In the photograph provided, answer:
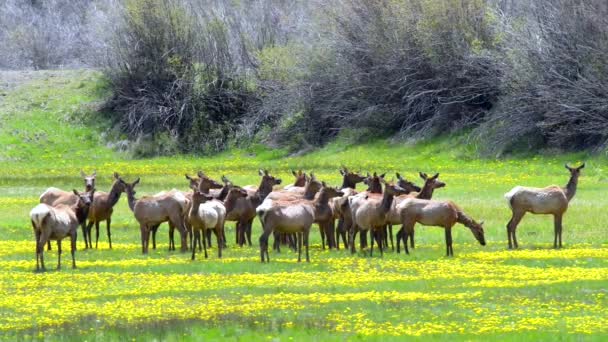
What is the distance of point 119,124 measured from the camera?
75.9 metres

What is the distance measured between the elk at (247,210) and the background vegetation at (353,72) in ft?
87.8

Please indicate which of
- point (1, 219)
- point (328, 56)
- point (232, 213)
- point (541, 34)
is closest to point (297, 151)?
point (328, 56)

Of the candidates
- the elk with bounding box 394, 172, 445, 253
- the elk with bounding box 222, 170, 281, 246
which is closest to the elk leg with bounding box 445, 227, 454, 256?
the elk with bounding box 394, 172, 445, 253

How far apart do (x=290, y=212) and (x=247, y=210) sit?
4.53 metres

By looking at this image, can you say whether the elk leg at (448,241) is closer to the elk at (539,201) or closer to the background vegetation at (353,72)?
the elk at (539,201)

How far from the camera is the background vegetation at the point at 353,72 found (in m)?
56.7

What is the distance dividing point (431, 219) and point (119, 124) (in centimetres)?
5094

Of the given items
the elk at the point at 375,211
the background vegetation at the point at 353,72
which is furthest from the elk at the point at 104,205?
the background vegetation at the point at 353,72

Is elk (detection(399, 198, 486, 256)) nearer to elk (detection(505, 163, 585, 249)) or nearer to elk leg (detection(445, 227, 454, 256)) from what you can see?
elk leg (detection(445, 227, 454, 256))

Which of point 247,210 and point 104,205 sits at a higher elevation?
point 104,205

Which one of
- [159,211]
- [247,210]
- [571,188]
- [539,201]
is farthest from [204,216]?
[571,188]

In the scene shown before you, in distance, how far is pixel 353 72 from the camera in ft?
227

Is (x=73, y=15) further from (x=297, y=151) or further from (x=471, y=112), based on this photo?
(x=471, y=112)

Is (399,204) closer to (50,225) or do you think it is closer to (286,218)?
(286,218)
